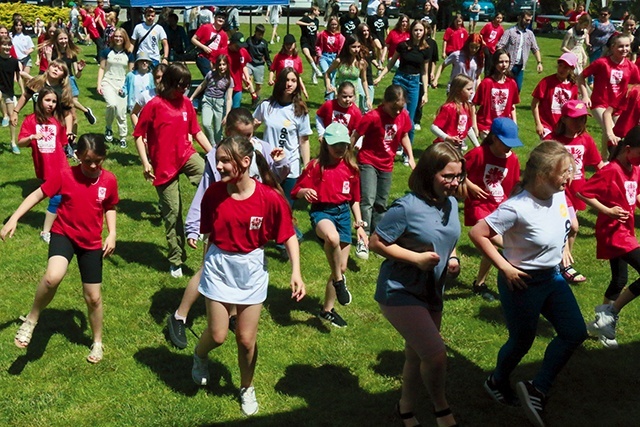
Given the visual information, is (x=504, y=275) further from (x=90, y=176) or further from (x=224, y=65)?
(x=224, y=65)

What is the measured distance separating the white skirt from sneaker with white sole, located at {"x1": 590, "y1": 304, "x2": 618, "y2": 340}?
3076 mm

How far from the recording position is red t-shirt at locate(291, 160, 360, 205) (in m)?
6.87

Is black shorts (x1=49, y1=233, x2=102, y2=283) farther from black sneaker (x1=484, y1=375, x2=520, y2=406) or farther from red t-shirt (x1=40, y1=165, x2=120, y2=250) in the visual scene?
black sneaker (x1=484, y1=375, x2=520, y2=406)

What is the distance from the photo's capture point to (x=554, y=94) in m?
9.58

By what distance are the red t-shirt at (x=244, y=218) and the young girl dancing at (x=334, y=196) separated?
153 centimetres

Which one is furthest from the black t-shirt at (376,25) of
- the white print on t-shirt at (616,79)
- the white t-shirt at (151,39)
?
the white print on t-shirt at (616,79)

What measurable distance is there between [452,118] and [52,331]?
500 cm

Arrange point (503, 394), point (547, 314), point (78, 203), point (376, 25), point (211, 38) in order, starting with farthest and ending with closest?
point (376, 25) → point (211, 38) → point (78, 203) → point (503, 394) → point (547, 314)

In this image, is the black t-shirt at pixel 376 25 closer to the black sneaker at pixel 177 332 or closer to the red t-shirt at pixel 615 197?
the red t-shirt at pixel 615 197

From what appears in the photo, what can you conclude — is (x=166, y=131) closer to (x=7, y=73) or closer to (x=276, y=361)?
(x=276, y=361)

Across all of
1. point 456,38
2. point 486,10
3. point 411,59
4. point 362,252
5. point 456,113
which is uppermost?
point 456,113

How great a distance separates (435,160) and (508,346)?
5.12 ft

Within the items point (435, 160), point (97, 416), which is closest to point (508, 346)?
point (435, 160)

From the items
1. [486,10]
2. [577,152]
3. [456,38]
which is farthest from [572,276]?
[486,10]
